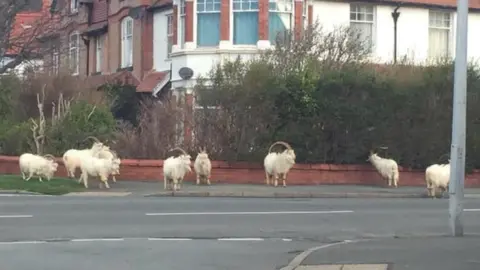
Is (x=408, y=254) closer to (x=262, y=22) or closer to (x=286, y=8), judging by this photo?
(x=262, y=22)

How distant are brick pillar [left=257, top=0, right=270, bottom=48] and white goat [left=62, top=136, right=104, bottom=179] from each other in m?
8.34

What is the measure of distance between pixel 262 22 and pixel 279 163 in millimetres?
8402

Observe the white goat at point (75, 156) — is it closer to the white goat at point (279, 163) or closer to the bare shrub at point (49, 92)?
the white goat at point (279, 163)

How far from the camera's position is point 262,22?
3117 cm

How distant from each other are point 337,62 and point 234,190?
685cm

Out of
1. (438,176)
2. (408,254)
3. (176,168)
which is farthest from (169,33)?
(408,254)

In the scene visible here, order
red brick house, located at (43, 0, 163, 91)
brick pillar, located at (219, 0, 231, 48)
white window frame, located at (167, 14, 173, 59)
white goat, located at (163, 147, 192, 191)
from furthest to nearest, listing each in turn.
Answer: red brick house, located at (43, 0, 163, 91) → white window frame, located at (167, 14, 173, 59) → brick pillar, located at (219, 0, 231, 48) → white goat, located at (163, 147, 192, 191)

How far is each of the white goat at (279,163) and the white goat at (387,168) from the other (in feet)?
8.13

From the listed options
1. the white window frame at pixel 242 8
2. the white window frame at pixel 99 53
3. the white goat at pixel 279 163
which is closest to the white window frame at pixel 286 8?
the white window frame at pixel 242 8

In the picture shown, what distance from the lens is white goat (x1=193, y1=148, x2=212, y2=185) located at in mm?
24000

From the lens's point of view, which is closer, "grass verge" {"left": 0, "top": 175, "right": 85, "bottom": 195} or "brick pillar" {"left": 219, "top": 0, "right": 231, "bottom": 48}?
"grass verge" {"left": 0, "top": 175, "right": 85, "bottom": 195}

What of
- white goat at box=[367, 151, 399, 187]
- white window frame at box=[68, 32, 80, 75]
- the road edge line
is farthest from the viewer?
white window frame at box=[68, 32, 80, 75]

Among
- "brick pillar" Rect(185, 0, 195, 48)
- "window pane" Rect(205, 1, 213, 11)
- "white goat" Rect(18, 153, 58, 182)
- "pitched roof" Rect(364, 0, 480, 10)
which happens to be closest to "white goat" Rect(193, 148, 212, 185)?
"white goat" Rect(18, 153, 58, 182)

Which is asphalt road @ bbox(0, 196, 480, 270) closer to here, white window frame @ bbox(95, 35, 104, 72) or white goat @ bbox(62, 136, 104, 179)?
white goat @ bbox(62, 136, 104, 179)
